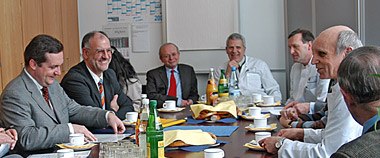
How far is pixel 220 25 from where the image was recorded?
564 cm

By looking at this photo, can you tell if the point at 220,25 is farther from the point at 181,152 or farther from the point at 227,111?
the point at 181,152

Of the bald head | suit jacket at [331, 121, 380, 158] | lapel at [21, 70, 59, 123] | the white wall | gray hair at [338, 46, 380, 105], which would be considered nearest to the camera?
suit jacket at [331, 121, 380, 158]

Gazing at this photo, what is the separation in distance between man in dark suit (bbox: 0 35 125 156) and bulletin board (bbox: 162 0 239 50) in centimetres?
301

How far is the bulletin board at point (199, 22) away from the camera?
18.4 ft

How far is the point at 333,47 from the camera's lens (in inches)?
85.4

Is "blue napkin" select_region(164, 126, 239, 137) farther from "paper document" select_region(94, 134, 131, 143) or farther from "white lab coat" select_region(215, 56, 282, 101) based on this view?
"white lab coat" select_region(215, 56, 282, 101)

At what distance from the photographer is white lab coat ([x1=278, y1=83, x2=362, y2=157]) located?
1.76m

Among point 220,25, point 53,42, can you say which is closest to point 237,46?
point 220,25

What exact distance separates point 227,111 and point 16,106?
1.25 meters

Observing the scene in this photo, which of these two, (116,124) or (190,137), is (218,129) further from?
(116,124)

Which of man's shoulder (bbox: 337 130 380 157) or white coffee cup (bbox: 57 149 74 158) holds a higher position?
man's shoulder (bbox: 337 130 380 157)

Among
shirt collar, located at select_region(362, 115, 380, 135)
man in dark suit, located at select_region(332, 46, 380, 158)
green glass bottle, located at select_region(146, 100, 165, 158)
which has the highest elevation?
man in dark suit, located at select_region(332, 46, 380, 158)

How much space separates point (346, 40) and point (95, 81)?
77.1 inches

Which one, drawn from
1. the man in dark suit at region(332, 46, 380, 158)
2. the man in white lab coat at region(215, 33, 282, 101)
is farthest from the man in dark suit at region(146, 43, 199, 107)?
the man in dark suit at region(332, 46, 380, 158)
